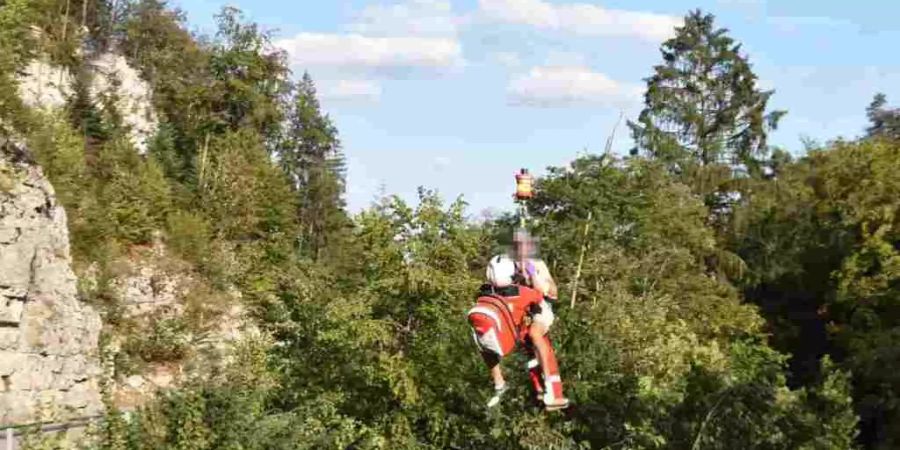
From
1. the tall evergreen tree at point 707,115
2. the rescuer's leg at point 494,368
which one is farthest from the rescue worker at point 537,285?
the tall evergreen tree at point 707,115

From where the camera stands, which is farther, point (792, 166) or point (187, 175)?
A: point (187, 175)

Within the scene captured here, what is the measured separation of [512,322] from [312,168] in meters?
48.2

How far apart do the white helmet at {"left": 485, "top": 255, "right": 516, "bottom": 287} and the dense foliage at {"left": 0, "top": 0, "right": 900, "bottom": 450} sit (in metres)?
2.40

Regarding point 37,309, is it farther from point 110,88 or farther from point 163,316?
point 110,88

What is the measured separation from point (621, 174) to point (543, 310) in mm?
26433

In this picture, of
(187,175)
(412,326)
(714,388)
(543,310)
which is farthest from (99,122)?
(543,310)

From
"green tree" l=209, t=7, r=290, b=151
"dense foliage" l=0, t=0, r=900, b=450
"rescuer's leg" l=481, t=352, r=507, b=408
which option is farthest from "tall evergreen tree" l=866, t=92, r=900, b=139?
"rescuer's leg" l=481, t=352, r=507, b=408

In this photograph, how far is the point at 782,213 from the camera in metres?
38.3

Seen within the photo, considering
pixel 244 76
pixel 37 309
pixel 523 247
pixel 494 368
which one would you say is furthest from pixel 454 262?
pixel 244 76

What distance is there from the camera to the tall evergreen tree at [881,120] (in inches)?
1640

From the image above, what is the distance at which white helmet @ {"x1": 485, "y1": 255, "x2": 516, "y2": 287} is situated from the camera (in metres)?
8.08

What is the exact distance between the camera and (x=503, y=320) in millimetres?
8070

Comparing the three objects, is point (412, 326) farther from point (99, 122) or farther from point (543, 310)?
point (99, 122)

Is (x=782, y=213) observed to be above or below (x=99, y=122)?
below
